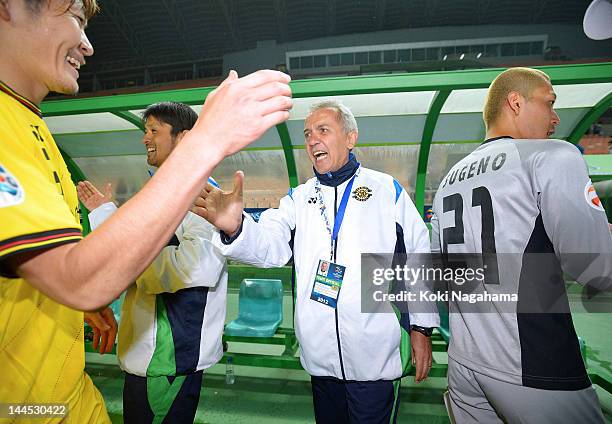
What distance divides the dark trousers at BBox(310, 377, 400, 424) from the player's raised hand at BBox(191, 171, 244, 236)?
112 cm

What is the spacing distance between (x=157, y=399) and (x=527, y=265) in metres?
2.02

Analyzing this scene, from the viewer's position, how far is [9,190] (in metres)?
0.66

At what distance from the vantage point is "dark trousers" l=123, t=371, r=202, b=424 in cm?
182

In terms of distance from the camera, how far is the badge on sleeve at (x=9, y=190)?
2.10ft

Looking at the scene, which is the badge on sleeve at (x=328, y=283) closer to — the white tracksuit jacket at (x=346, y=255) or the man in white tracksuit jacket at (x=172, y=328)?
the white tracksuit jacket at (x=346, y=255)

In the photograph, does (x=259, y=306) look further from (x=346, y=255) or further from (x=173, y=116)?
(x=173, y=116)

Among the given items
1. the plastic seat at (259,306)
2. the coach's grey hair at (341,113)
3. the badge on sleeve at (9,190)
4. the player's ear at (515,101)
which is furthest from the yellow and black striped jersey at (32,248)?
the plastic seat at (259,306)

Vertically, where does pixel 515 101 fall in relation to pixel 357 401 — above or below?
above

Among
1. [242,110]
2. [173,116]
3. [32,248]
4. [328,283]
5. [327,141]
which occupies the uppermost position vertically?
[173,116]

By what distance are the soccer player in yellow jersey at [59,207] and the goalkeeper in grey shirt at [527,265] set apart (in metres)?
1.25

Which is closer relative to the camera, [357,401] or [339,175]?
[357,401]

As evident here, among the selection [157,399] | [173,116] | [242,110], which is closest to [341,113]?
[173,116]

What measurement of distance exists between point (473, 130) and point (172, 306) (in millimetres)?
4827

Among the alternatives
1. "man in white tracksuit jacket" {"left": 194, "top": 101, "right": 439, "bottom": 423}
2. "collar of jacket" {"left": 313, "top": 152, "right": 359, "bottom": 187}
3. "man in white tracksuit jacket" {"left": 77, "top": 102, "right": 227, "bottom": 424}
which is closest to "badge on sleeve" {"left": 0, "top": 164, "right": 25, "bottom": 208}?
"man in white tracksuit jacket" {"left": 194, "top": 101, "right": 439, "bottom": 423}
